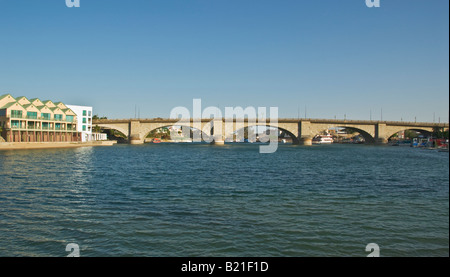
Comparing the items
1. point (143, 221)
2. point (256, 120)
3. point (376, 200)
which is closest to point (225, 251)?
point (143, 221)

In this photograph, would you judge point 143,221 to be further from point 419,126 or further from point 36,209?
point 419,126

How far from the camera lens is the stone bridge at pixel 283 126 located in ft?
372

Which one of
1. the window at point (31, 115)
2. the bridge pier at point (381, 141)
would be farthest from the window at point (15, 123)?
the bridge pier at point (381, 141)

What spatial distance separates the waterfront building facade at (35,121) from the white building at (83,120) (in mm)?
3411

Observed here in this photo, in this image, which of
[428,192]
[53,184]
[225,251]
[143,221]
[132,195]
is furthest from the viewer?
[53,184]

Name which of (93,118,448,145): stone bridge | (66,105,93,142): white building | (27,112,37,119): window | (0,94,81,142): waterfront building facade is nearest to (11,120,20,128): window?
(0,94,81,142): waterfront building facade

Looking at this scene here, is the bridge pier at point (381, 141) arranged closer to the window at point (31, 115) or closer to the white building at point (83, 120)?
the white building at point (83, 120)

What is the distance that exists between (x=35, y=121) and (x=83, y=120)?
1987 cm

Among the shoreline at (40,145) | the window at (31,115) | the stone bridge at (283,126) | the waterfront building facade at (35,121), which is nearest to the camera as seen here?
the shoreline at (40,145)

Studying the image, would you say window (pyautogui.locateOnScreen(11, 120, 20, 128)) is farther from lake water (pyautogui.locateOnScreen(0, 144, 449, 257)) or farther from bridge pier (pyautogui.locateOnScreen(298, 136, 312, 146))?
bridge pier (pyautogui.locateOnScreen(298, 136, 312, 146))

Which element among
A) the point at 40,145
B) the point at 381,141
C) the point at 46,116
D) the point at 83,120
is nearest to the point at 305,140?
the point at 381,141

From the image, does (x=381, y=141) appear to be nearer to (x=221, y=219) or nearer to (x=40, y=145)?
(x=40, y=145)
